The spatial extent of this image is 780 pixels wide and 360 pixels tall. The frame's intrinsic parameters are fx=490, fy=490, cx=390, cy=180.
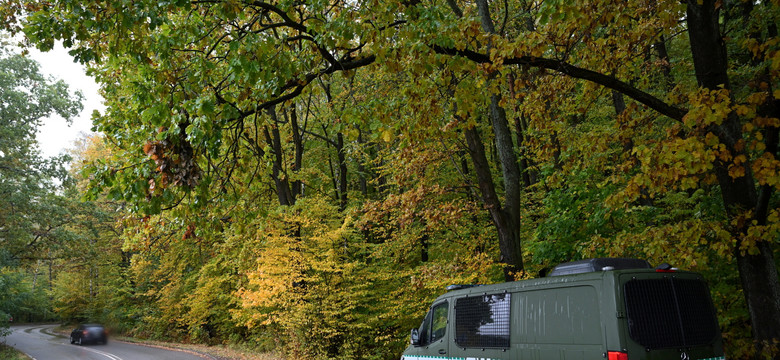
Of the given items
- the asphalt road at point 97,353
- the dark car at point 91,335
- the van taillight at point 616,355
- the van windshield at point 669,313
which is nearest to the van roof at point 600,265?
the van windshield at point 669,313

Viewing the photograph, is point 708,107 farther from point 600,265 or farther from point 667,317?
point 667,317

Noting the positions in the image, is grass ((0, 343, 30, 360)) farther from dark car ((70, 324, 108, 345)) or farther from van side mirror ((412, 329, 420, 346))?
van side mirror ((412, 329, 420, 346))

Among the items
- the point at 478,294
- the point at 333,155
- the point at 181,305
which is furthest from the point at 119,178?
the point at 181,305

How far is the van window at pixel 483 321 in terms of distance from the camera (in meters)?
7.14

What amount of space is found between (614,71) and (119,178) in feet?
27.4

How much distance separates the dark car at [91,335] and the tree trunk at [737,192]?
2969cm

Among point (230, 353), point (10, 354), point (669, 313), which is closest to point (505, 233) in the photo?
point (669, 313)

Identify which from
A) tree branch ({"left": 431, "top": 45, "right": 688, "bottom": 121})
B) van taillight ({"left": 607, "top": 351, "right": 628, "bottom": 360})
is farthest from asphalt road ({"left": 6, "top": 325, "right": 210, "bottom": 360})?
van taillight ({"left": 607, "top": 351, "right": 628, "bottom": 360})

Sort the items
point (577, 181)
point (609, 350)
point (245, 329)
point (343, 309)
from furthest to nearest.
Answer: point (245, 329) → point (343, 309) → point (577, 181) → point (609, 350)

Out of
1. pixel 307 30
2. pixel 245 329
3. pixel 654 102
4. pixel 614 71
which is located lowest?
pixel 245 329

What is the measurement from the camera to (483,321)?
7.52 metres

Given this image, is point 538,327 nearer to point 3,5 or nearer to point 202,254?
point 3,5

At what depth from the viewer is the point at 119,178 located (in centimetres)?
566

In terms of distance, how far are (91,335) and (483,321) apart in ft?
88.8
